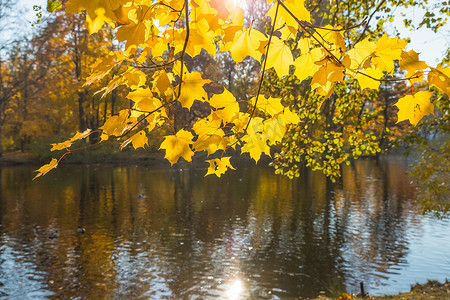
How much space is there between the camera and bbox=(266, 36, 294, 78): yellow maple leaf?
1816 mm

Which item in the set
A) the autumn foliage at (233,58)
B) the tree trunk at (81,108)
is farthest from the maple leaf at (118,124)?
the tree trunk at (81,108)

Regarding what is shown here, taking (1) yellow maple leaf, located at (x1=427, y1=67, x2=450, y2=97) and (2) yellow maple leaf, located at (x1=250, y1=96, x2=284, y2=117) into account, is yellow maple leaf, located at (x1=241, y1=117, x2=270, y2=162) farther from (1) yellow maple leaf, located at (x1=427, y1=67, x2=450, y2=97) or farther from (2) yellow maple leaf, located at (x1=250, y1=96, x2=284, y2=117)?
(1) yellow maple leaf, located at (x1=427, y1=67, x2=450, y2=97)

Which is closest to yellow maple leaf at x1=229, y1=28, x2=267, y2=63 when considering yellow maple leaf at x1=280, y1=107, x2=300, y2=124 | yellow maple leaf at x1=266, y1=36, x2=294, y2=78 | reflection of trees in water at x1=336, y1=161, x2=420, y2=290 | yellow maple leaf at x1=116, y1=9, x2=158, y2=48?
yellow maple leaf at x1=266, y1=36, x2=294, y2=78

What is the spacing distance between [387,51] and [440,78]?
293 mm

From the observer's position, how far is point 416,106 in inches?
58.2

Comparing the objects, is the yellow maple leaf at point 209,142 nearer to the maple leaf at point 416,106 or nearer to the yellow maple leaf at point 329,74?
the yellow maple leaf at point 329,74

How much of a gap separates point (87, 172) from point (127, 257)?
21857 mm

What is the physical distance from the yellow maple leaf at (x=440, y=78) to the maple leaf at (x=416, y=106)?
0.10m

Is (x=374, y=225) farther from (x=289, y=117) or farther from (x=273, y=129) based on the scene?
(x=273, y=129)

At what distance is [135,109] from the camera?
1.87 meters

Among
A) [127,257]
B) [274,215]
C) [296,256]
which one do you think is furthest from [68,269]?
[274,215]

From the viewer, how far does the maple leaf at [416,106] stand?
4.78 ft

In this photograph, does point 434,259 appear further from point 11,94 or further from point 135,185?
point 11,94

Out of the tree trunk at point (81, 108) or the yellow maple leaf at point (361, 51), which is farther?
the tree trunk at point (81, 108)
